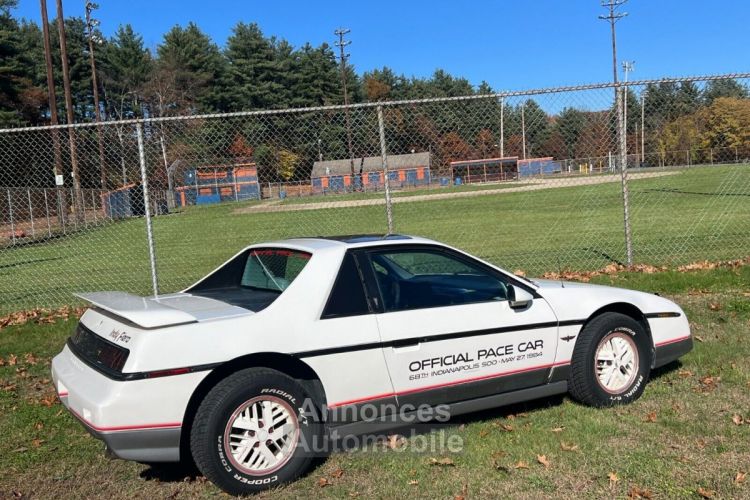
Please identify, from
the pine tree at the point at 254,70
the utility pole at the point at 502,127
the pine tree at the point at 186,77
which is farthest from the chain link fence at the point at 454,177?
the pine tree at the point at 186,77

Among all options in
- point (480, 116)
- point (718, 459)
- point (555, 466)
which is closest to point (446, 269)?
point (555, 466)

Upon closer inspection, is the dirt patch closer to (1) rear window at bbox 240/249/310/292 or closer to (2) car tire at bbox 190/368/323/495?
(1) rear window at bbox 240/249/310/292

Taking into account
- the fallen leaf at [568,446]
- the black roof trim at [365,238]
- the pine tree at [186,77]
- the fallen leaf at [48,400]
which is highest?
the pine tree at [186,77]

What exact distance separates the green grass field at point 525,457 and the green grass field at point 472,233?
5.47m

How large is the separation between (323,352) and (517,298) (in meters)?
1.36

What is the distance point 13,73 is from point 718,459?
191 feet

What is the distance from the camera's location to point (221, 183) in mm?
18000

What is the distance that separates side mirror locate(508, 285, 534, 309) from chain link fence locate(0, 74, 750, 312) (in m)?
4.28

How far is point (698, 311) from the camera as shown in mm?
7398

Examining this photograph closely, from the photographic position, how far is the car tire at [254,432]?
3.54m

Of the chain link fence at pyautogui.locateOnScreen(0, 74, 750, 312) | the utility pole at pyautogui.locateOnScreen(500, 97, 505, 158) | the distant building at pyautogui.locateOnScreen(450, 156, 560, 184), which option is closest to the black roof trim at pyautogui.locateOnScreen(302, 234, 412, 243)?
the chain link fence at pyautogui.locateOnScreen(0, 74, 750, 312)

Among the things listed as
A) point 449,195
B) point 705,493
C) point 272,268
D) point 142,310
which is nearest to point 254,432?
point 142,310

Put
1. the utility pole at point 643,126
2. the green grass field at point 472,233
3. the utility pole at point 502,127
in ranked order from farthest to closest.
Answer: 1. the green grass field at point 472,233
2. the utility pole at point 643,126
3. the utility pole at point 502,127

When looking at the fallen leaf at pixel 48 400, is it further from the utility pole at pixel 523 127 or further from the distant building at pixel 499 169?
the distant building at pixel 499 169
